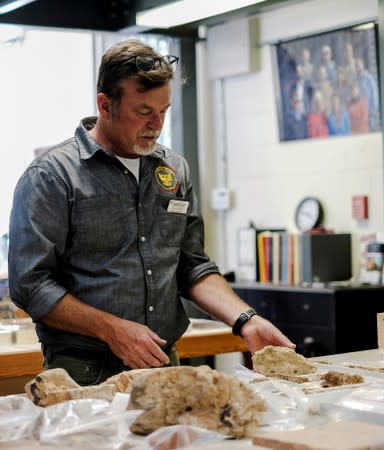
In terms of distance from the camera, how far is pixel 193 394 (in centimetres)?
176

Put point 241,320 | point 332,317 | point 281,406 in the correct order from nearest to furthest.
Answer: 1. point 281,406
2. point 241,320
3. point 332,317

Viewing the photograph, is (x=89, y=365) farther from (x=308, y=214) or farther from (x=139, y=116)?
(x=308, y=214)

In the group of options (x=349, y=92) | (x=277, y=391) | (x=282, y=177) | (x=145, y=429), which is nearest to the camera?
(x=145, y=429)

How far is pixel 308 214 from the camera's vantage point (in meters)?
6.91

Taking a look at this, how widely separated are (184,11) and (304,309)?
2.30 metres

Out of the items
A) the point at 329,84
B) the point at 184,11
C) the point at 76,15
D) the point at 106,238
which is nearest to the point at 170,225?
the point at 106,238

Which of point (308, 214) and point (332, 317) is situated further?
point (308, 214)

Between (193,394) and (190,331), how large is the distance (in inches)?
94.2

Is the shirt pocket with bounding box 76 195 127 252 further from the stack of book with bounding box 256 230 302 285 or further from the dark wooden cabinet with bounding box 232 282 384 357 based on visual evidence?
the stack of book with bounding box 256 230 302 285

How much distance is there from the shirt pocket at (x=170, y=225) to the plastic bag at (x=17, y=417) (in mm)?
1197

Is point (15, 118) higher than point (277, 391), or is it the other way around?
point (15, 118)

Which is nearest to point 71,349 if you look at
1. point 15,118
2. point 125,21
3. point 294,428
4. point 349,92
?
point 294,428

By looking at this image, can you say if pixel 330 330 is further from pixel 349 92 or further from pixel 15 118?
pixel 15 118

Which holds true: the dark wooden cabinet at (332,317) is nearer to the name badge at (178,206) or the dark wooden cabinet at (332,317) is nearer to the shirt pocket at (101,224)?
the name badge at (178,206)
